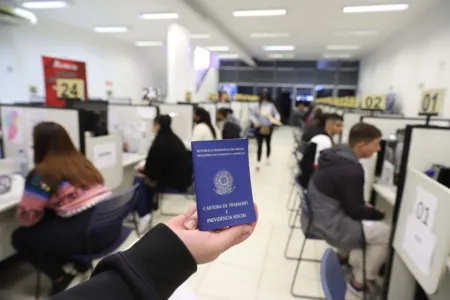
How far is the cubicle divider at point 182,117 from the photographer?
3.92 m

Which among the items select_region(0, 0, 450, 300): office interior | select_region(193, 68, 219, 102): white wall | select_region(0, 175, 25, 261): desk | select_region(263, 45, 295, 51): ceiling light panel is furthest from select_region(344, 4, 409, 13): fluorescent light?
select_region(193, 68, 219, 102): white wall

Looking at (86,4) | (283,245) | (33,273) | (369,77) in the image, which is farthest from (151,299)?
(369,77)

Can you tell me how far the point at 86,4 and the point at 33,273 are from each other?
507cm

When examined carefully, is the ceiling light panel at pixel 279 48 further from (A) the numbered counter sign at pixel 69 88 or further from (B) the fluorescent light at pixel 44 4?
(A) the numbered counter sign at pixel 69 88

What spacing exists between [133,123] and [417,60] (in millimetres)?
5806

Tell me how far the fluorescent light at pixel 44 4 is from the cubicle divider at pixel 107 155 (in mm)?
4352

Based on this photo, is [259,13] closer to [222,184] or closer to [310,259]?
[310,259]

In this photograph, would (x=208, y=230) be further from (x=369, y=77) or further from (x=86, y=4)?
(x=369, y=77)

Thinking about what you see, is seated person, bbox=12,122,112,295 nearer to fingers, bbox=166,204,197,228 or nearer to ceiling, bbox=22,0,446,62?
fingers, bbox=166,204,197,228

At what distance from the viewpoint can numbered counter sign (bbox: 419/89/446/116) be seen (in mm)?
2166

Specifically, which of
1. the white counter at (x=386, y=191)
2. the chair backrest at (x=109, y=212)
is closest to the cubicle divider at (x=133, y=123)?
the chair backrest at (x=109, y=212)

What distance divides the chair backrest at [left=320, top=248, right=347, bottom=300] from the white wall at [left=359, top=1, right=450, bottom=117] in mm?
4407

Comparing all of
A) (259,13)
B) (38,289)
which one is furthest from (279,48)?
(38,289)

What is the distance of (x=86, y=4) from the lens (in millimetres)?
5520
